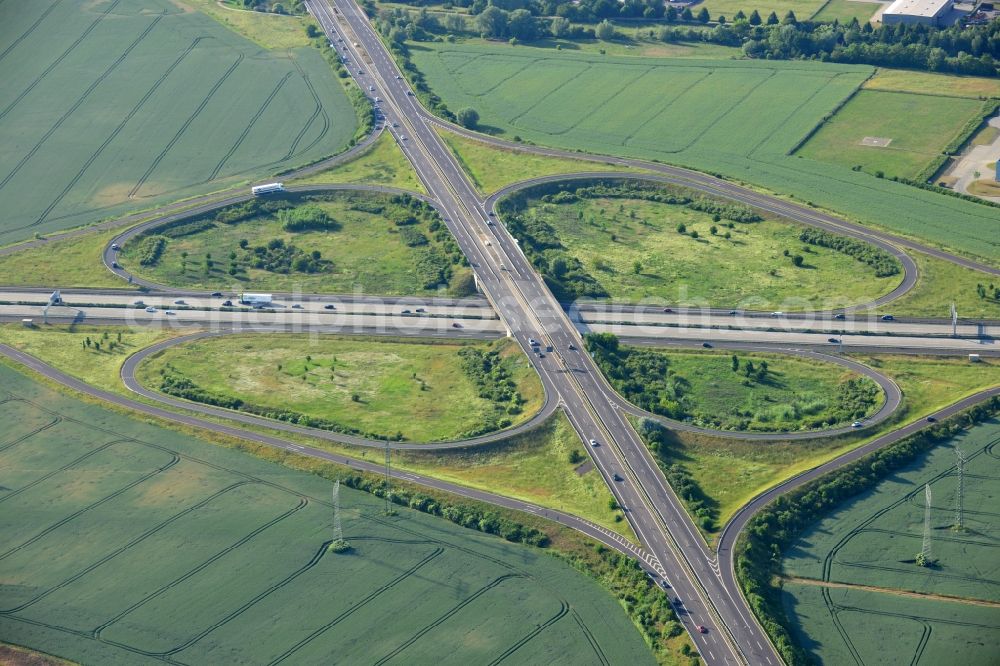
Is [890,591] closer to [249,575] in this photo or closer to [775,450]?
[775,450]

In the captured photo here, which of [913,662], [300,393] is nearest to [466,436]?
[300,393]

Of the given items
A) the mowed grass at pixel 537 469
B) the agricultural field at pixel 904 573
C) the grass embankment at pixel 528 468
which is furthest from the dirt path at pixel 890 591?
the mowed grass at pixel 537 469

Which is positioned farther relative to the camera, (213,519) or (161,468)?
(161,468)

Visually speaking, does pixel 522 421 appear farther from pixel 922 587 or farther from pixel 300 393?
pixel 922 587

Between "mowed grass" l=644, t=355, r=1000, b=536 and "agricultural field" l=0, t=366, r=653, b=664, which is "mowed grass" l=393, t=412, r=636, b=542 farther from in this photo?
"mowed grass" l=644, t=355, r=1000, b=536

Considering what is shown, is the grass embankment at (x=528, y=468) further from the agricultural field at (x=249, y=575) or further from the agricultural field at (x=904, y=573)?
the agricultural field at (x=904, y=573)

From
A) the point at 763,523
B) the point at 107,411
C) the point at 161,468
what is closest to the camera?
the point at 763,523

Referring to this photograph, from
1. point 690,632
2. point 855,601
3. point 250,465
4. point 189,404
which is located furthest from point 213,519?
point 855,601

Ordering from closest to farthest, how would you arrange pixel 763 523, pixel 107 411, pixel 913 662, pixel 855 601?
pixel 913 662 < pixel 855 601 < pixel 763 523 < pixel 107 411
